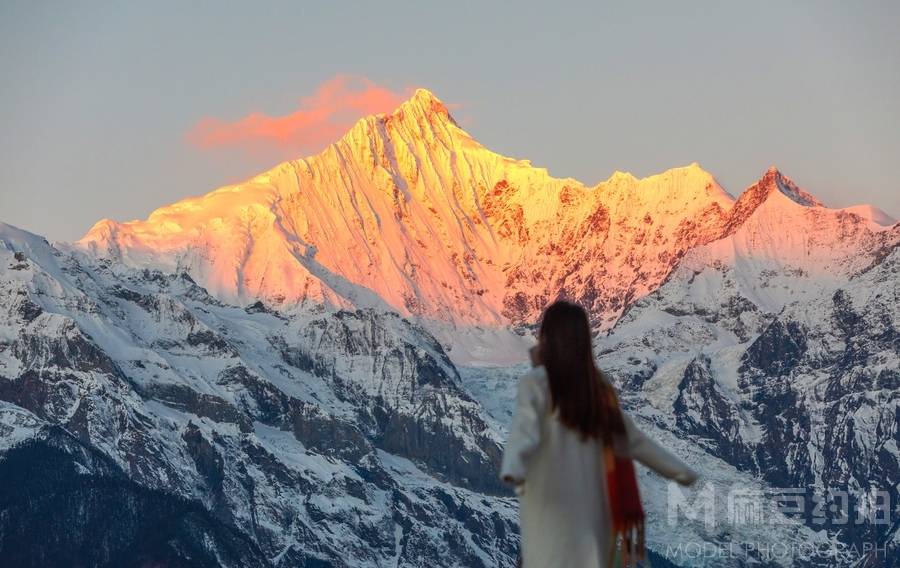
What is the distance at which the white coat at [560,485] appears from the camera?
58.0 ft

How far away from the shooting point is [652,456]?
719 inches

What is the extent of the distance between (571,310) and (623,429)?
100 cm

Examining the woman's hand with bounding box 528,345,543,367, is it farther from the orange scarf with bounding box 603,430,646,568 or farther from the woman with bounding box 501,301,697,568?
the orange scarf with bounding box 603,430,646,568

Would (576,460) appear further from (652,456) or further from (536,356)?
(536,356)

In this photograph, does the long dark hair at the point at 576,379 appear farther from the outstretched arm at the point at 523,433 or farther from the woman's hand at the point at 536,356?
the outstretched arm at the point at 523,433

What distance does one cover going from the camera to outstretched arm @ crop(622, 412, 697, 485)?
59.3 ft

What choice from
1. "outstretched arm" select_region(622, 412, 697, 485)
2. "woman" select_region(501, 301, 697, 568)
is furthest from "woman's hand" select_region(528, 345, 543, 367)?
"outstretched arm" select_region(622, 412, 697, 485)

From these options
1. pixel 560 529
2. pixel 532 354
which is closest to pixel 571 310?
pixel 532 354

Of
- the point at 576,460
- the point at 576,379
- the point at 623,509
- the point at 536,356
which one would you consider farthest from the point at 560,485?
the point at 536,356

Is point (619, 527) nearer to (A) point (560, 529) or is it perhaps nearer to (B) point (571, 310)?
(A) point (560, 529)

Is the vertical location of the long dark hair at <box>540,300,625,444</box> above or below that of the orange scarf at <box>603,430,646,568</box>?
above

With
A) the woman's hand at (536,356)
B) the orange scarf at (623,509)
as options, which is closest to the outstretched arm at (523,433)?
the woman's hand at (536,356)

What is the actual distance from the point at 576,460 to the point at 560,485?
10.3 inches

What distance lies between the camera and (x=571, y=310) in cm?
1816
